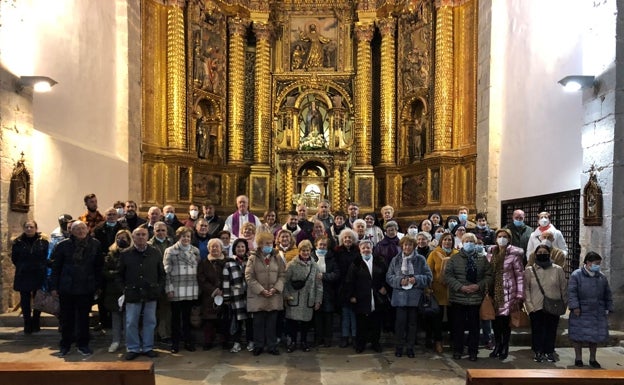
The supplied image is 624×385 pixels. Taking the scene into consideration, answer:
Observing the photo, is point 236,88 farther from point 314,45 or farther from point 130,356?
point 130,356

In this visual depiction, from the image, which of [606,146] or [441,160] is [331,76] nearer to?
[441,160]

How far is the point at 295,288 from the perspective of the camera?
6391mm

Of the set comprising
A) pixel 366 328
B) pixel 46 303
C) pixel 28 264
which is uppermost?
pixel 28 264

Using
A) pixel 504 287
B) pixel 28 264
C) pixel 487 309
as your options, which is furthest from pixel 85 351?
pixel 504 287

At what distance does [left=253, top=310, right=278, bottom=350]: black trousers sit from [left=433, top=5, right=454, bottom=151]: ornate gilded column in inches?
336

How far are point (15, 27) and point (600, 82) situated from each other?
8891mm

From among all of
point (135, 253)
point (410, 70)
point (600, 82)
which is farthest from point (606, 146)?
point (410, 70)

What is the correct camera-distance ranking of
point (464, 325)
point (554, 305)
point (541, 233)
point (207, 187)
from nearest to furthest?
point (554, 305) < point (464, 325) < point (541, 233) < point (207, 187)

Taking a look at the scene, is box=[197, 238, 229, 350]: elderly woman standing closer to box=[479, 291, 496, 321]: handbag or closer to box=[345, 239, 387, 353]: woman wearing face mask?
box=[345, 239, 387, 353]: woman wearing face mask

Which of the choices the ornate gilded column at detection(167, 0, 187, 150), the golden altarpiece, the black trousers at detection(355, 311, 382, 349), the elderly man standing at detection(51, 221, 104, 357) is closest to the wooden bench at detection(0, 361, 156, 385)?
the elderly man standing at detection(51, 221, 104, 357)

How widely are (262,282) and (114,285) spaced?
182 centimetres

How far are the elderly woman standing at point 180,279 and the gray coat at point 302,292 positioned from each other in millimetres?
1159

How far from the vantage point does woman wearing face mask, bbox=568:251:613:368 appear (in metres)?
5.86

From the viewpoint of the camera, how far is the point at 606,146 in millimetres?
7352
